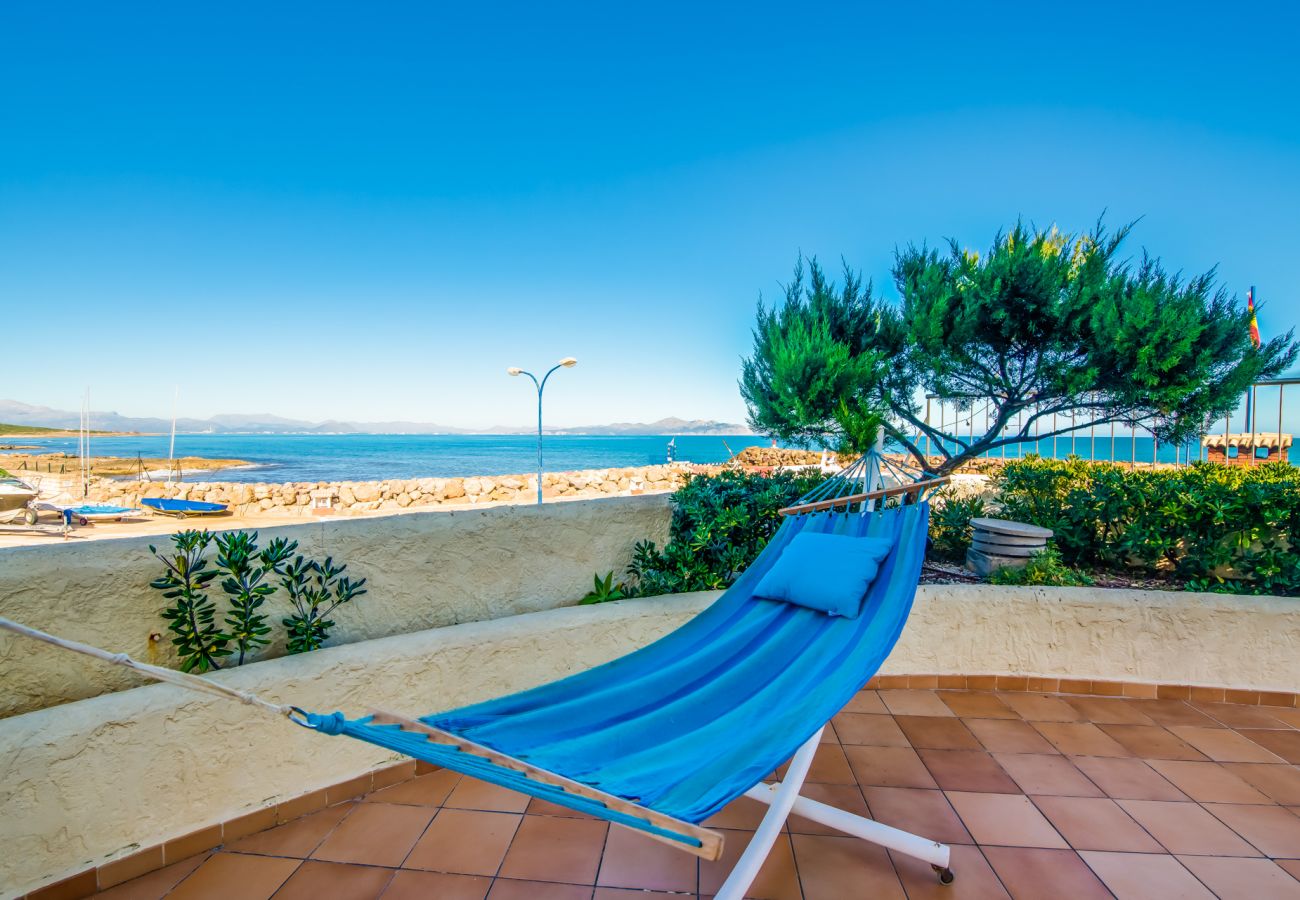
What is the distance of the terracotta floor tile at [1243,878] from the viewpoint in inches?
52.2

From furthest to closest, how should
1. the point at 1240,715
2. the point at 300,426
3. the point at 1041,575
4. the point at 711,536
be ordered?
the point at 300,426
the point at 1041,575
the point at 711,536
the point at 1240,715

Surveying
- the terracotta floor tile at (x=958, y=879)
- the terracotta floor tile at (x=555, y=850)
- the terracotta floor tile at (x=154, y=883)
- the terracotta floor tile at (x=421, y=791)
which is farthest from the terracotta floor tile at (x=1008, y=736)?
the terracotta floor tile at (x=154, y=883)

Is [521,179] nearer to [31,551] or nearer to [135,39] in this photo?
[135,39]

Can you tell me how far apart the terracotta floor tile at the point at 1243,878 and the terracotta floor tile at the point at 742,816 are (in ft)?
3.42

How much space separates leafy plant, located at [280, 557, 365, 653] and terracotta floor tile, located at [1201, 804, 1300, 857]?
2.62m

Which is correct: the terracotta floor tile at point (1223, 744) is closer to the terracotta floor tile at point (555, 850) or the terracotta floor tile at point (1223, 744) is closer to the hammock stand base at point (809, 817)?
the hammock stand base at point (809, 817)

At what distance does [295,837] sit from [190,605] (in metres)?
0.70

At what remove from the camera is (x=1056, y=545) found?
119 inches

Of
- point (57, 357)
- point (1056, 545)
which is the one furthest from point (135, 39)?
point (57, 357)

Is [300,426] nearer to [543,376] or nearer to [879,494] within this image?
[543,376]

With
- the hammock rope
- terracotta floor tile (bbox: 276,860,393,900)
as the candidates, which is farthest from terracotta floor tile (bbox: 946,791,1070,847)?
the hammock rope

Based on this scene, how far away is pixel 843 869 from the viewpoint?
1.40 meters

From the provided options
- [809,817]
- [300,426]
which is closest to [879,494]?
[809,817]

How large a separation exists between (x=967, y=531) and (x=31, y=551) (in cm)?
388
